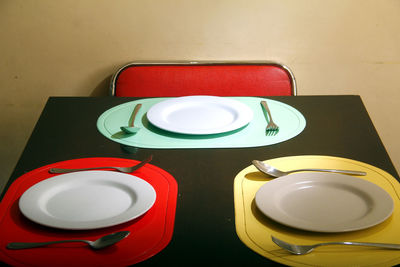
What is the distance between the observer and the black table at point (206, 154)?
74 cm

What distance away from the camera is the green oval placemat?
3.60 feet

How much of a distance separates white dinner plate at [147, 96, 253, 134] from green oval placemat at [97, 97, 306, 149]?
18mm

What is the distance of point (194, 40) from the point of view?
1.93m

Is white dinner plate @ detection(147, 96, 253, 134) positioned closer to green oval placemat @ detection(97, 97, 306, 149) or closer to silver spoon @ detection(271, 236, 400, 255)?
green oval placemat @ detection(97, 97, 306, 149)

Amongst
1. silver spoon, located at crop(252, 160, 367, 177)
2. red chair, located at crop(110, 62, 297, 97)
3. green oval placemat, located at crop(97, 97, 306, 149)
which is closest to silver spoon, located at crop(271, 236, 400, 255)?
silver spoon, located at crop(252, 160, 367, 177)

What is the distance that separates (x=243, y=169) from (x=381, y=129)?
1.39m

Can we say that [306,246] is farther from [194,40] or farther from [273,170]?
[194,40]

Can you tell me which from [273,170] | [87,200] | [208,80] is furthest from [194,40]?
[87,200]

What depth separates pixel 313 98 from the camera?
1377mm

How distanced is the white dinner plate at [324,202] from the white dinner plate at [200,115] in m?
0.28

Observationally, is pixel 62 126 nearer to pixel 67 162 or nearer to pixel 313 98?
pixel 67 162

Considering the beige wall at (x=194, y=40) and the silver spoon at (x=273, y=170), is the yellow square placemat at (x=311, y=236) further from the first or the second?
the beige wall at (x=194, y=40)

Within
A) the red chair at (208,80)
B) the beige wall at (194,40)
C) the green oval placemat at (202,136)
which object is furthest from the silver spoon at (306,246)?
the beige wall at (194,40)

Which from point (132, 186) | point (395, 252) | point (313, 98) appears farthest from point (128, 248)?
point (313, 98)
